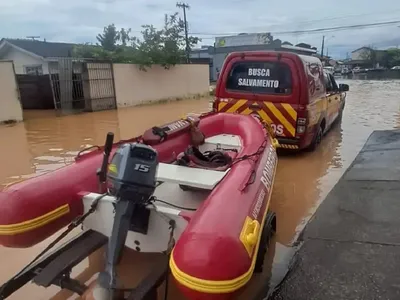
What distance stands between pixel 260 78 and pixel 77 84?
35.0ft

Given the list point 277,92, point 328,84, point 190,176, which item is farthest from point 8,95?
point 190,176

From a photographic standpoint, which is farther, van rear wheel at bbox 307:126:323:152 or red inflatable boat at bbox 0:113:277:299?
van rear wheel at bbox 307:126:323:152

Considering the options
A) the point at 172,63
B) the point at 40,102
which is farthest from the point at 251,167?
the point at 172,63

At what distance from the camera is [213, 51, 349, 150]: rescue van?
6.12 meters

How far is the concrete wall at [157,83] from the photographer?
54.4ft

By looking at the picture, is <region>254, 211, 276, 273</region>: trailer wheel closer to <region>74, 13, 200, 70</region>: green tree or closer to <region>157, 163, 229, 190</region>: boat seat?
<region>157, 163, 229, 190</region>: boat seat

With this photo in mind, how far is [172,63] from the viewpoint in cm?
1886

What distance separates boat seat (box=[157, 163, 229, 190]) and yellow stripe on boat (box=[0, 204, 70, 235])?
0.82 m

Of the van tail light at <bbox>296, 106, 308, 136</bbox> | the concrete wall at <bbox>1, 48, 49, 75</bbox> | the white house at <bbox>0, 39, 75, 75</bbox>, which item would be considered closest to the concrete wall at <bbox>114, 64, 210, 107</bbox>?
the white house at <bbox>0, 39, 75, 75</bbox>

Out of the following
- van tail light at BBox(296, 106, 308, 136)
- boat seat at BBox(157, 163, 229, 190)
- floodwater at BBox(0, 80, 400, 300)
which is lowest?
floodwater at BBox(0, 80, 400, 300)

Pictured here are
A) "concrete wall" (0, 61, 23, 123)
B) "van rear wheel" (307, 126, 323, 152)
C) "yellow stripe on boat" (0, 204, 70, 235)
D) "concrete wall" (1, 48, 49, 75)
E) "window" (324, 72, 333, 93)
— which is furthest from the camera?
"concrete wall" (1, 48, 49, 75)

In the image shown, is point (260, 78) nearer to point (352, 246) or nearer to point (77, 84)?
point (352, 246)

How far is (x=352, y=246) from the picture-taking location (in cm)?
328

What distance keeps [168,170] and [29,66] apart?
2292cm
